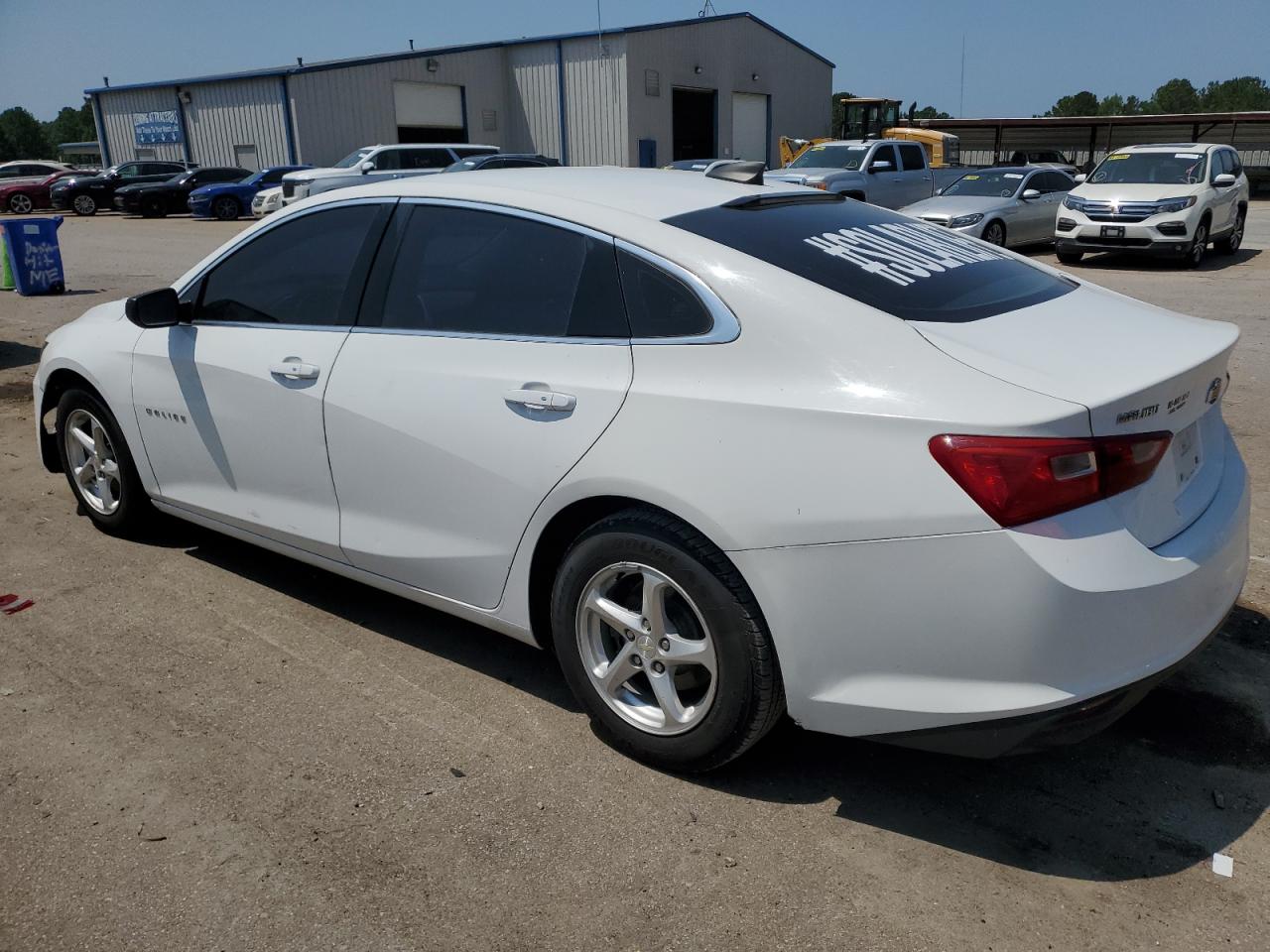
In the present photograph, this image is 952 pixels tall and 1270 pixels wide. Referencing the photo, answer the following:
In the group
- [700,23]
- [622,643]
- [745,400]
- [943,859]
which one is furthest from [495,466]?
[700,23]

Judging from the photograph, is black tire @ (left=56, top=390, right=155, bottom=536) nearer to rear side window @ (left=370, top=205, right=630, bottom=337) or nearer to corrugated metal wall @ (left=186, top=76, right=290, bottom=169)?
rear side window @ (left=370, top=205, right=630, bottom=337)

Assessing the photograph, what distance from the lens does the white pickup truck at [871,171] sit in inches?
717

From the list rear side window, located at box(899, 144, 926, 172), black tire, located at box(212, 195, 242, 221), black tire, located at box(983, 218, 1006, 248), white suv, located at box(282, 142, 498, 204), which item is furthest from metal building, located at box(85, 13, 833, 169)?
black tire, located at box(983, 218, 1006, 248)

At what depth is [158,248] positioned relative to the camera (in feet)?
66.1

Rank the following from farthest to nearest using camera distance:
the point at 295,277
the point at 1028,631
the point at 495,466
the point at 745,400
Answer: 1. the point at 295,277
2. the point at 495,466
3. the point at 745,400
4. the point at 1028,631

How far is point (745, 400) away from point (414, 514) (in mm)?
1291

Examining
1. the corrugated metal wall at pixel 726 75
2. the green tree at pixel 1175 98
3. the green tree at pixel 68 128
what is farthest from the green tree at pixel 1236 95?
the green tree at pixel 68 128

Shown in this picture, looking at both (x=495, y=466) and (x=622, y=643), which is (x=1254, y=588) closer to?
(x=622, y=643)

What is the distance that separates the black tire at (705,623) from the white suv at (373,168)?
21.9m

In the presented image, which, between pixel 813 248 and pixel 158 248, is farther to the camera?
pixel 158 248

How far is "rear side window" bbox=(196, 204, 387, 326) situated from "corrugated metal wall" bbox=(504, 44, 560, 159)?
115 ft

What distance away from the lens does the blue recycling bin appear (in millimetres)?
13680

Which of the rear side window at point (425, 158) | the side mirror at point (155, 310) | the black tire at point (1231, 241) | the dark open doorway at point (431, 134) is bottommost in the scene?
the black tire at point (1231, 241)

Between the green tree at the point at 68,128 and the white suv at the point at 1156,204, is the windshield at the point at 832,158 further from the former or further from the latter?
the green tree at the point at 68,128
